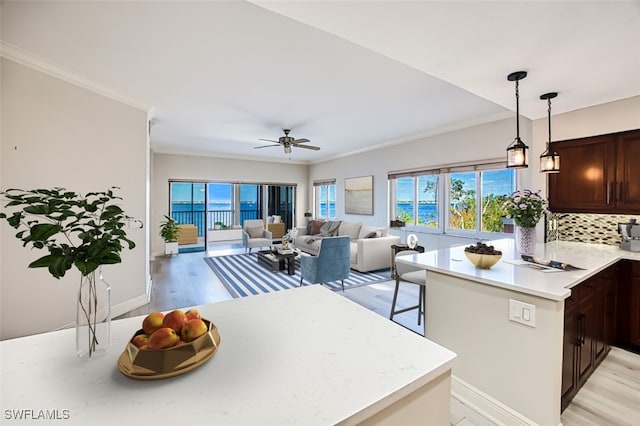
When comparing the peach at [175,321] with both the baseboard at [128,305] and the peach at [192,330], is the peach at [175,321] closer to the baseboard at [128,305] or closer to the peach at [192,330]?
the peach at [192,330]

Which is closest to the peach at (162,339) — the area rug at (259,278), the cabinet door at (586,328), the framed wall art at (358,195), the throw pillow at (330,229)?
the cabinet door at (586,328)

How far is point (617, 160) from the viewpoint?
2.75 m

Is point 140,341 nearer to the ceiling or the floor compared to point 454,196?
nearer to the floor

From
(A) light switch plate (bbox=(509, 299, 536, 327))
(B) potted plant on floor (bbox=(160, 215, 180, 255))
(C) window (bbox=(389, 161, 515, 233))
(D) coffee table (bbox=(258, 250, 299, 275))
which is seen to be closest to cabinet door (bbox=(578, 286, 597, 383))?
(A) light switch plate (bbox=(509, 299, 536, 327))

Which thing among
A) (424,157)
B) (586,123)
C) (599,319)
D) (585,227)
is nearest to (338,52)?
(586,123)

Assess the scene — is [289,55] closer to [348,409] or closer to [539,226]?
[348,409]

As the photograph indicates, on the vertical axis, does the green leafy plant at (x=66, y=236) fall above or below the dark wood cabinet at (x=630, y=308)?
above

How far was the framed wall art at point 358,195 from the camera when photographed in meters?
6.68

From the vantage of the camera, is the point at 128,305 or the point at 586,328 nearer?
the point at 586,328

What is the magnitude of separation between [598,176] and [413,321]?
252 centimetres

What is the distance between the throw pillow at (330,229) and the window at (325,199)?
1.40 m

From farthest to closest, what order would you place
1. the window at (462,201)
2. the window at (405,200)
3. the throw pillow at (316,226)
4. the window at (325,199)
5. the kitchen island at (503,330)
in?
1. the window at (325,199)
2. the throw pillow at (316,226)
3. the window at (405,200)
4. the window at (462,201)
5. the kitchen island at (503,330)

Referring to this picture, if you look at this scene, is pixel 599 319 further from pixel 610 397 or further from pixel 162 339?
pixel 162 339

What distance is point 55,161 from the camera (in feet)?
9.05
